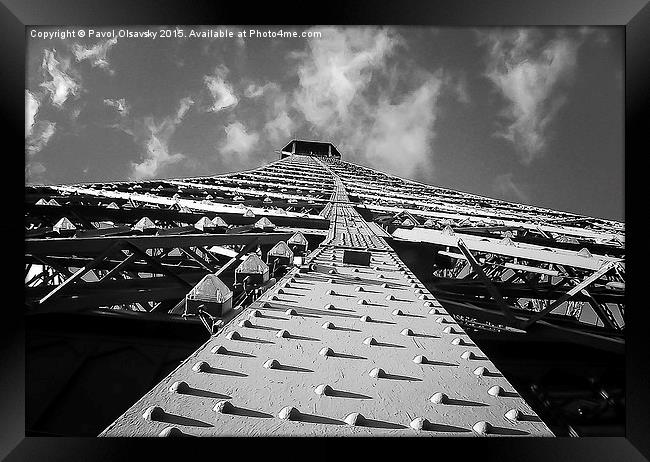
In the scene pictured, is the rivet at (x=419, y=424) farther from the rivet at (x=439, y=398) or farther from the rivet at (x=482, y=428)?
the rivet at (x=482, y=428)

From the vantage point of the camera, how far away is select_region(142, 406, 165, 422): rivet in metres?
2.43

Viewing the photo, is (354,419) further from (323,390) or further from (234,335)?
(234,335)

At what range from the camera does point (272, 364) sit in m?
2.56

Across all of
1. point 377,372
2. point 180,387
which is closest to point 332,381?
point 377,372

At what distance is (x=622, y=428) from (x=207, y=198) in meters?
5.29

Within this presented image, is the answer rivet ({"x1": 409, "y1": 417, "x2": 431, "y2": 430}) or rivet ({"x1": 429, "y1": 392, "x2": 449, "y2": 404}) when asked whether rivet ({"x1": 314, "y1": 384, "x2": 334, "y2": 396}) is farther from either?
rivet ({"x1": 429, "y1": 392, "x2": 449, "y2": 404})

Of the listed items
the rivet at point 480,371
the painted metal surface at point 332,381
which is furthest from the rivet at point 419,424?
the rivet at point 480,371

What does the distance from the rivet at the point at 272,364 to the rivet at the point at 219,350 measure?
11.7 inches

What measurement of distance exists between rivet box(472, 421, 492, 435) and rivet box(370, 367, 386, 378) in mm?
692

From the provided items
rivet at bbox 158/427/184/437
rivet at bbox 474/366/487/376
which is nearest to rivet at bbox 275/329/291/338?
rivet at bbox 158/427/184/437

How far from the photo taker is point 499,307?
13.4 ft
